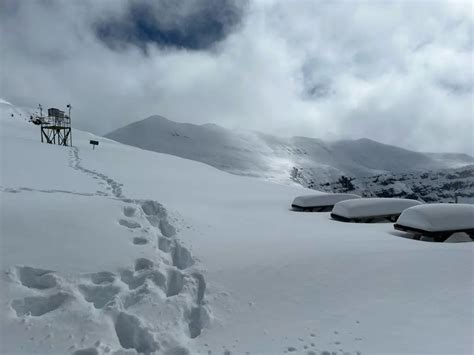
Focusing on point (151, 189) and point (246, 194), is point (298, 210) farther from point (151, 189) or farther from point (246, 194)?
point (151, 189)

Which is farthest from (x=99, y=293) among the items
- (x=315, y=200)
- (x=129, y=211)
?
(x=315, y=200)

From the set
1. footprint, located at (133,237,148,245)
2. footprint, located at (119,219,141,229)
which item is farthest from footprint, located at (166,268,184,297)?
footprint, located at (119,219,141,229)

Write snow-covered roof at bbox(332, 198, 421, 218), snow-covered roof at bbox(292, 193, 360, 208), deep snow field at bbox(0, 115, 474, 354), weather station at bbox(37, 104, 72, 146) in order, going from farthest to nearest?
1. weather station at bbox(37, 104, 72, 146)
2. snow-covered roof at bbox(292, 193, 360, 208)
3. snow-covered roof at bbox(332, 198, 421, 218)
4. deep snow field at bbox(0, 115, 474, 354)

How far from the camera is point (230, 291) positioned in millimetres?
5137

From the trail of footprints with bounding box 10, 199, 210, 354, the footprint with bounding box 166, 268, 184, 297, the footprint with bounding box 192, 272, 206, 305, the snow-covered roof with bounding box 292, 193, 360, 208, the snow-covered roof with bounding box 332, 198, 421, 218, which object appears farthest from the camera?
the snow-covered roof with bounding box 292, 193, 360, 208

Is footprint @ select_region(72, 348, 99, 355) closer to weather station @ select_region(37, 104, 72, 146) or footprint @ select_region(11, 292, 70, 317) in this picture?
footprint @ select_region(11, 292, 70, 317)

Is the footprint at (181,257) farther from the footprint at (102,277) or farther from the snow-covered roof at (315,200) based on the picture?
the snow-covered roof at (315,200)

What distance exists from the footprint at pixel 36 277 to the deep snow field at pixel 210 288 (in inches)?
0.7

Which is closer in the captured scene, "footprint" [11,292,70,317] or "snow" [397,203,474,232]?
"footprint" [11,292,70,317]

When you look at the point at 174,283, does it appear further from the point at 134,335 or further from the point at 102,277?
the point at 134,335

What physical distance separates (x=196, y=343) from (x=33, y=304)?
2214 mm

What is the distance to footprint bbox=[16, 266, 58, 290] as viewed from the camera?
4.89m

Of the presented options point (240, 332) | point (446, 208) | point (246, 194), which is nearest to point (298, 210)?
point (246, 194)

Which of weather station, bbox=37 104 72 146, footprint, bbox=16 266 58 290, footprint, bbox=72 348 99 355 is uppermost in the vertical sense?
weather station, bbox=37 104 72 146
